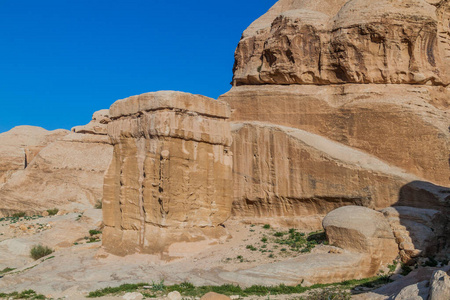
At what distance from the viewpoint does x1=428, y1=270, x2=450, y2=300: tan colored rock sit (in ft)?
21.4

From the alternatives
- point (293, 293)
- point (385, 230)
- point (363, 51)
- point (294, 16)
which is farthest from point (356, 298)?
point (294, 16)

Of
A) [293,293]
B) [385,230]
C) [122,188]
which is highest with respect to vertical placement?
[122,188]

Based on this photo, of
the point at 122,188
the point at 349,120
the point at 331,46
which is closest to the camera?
the point at 122,188

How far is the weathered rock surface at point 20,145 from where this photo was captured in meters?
38.9

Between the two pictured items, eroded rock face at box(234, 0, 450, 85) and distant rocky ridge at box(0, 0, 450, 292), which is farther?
eroded rock face at box(234, 0, 450, 85)

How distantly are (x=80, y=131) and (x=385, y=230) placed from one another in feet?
91.9

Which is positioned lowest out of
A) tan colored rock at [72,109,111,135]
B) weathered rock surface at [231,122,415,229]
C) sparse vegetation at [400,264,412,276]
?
sparse vegetation at [400,264,412,276]

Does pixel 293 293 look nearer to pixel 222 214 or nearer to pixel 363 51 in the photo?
pixel 222 214

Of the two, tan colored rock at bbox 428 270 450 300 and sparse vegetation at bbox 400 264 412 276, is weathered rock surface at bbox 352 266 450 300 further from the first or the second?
sparse vegetation at bbox 400 264 412 276

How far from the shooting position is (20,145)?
139ft

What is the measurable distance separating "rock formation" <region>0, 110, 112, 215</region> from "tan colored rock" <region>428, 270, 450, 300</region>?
2771 cm

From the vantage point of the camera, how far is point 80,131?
36156mm

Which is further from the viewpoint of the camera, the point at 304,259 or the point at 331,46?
the point at 331,46

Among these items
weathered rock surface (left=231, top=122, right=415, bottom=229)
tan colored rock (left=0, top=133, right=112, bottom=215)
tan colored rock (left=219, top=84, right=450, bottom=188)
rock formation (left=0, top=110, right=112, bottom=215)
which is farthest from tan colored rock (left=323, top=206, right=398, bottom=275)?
tan colored rock (left=0, top=133, right=112, bottom=215)
